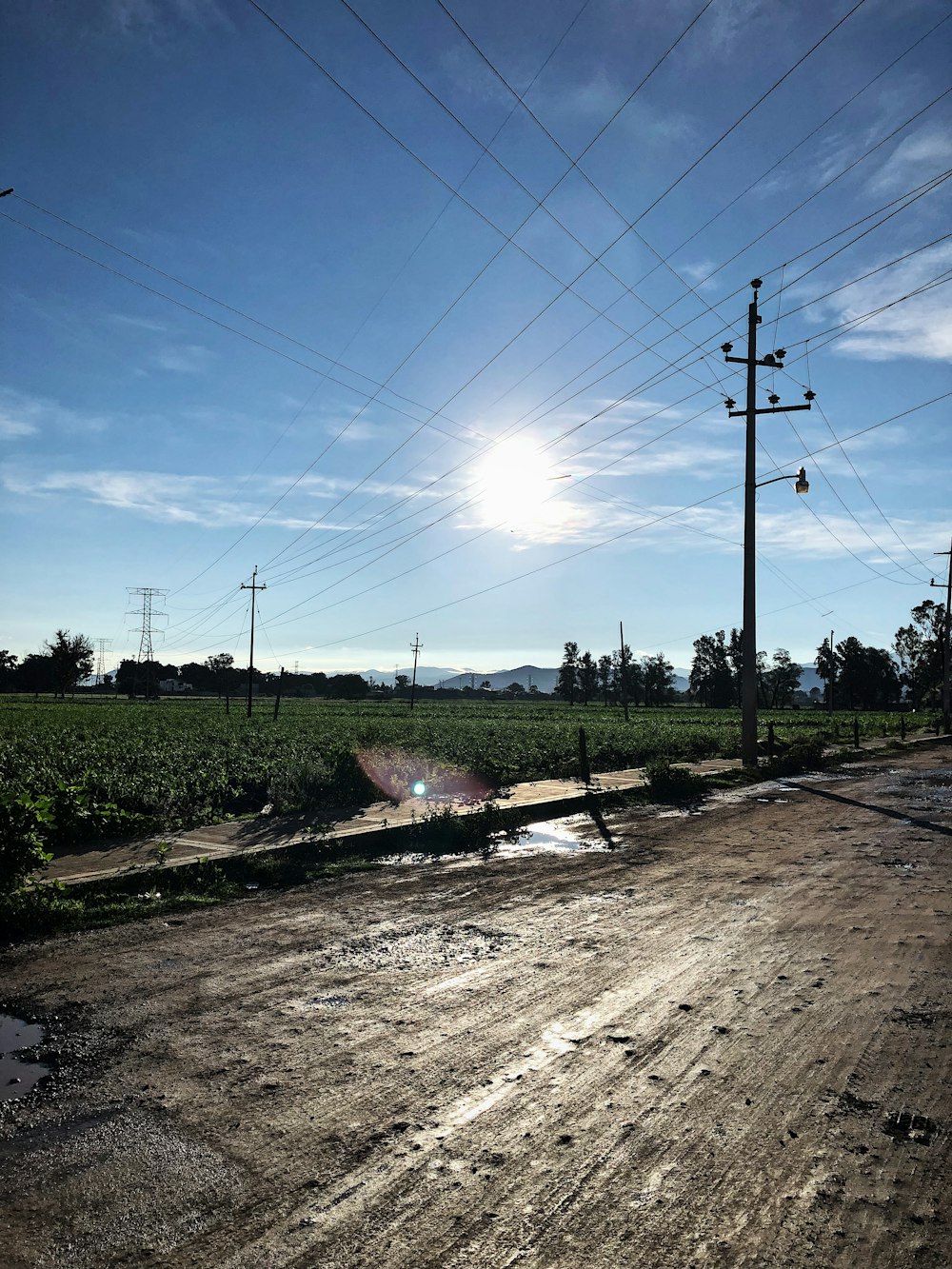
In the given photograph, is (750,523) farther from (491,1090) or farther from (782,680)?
(782,680)

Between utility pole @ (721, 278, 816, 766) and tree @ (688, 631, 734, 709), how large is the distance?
114 meters

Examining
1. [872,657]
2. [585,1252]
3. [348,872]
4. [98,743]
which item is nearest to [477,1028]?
[585,1252]

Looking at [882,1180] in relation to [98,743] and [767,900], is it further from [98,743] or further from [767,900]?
[98,743]

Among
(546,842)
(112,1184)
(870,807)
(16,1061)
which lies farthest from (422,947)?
(870,807)

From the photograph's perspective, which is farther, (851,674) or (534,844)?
(851,674)

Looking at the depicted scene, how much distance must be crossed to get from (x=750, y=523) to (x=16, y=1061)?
19671 mm

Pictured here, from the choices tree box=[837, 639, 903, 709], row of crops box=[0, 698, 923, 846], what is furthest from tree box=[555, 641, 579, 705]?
row of crops box=[0, 698, 923, 846]

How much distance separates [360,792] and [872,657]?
123m

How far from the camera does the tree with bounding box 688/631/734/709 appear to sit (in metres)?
134

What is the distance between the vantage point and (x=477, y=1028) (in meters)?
4.23

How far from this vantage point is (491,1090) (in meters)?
3.56

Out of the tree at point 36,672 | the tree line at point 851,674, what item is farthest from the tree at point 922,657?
the tree at point 36,672

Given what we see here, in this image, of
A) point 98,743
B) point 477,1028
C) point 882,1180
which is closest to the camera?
point 882,1180

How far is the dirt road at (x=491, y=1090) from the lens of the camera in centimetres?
261
